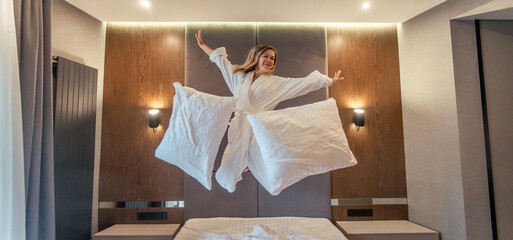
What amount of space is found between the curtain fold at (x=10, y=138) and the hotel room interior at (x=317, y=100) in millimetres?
953

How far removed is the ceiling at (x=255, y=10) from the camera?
279 cm

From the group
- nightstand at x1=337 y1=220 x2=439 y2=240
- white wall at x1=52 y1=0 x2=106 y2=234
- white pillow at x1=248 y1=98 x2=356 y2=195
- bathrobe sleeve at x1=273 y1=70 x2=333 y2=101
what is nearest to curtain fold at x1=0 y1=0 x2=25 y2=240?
→ white wall at x1=52 y1=0 x2=106 y2=234

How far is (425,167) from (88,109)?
144 inches

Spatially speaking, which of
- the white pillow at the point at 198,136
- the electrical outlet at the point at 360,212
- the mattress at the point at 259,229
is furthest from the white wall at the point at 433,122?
the white pillow at the point at 198,136

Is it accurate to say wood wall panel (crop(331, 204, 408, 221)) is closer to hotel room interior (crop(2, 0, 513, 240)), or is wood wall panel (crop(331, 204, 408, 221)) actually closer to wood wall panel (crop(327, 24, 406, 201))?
hotel room interior (crop(2, 0, 513, 240))

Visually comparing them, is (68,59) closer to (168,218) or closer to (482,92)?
(168,218)

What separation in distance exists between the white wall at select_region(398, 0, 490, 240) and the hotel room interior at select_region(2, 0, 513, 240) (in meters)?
0.01

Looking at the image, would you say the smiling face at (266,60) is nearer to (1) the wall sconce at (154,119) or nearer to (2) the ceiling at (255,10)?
(2) the ceiling at (255,10)

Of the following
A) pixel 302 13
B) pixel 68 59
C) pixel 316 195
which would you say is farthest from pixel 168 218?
pixel 302 13

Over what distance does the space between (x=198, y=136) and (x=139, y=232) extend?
137cm

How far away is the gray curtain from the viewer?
1.81 metres

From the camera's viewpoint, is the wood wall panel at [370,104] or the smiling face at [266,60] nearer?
the smiling face at [266,60]

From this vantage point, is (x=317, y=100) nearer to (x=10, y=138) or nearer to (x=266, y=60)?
(x=266, y=60)

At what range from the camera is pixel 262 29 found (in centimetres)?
318
